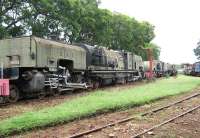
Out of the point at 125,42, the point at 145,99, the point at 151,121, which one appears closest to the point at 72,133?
the point at 151,121

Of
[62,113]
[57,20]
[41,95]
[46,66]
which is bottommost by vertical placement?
[62,113]

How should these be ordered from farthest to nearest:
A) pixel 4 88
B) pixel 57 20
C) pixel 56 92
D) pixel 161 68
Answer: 1. pixel 161 68
2. pixel 57 20
3. pixel 56 92
4. pixel 4 88

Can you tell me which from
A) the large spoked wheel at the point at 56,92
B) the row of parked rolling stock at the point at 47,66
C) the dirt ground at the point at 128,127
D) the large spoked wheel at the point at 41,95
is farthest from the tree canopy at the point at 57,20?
the dirt ground at the point at 128,127

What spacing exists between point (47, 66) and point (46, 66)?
0.09 meters

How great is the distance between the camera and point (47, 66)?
21781 mm

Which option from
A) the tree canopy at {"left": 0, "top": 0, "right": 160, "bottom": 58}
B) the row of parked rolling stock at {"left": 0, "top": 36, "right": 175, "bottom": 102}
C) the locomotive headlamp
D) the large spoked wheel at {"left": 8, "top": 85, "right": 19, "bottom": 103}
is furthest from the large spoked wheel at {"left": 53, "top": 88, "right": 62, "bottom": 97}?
the tree canopy at {"left": 0, "top": 0, "right": 160, "bottom": 58}

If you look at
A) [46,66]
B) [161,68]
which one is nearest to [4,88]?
[46,66]

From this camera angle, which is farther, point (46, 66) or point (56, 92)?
point (56, 92)

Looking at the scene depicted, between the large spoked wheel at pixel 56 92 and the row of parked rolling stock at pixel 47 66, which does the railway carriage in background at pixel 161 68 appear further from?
the large spoked wheel at pixel 56 92

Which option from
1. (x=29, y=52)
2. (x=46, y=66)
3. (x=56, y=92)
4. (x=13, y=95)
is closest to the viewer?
(x=13, y=95)

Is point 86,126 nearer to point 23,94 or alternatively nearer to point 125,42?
point 23,94

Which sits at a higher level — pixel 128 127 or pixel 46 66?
pixel 46 66

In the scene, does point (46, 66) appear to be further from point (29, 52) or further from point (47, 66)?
point (29, 52)

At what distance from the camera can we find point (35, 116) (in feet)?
44.3
